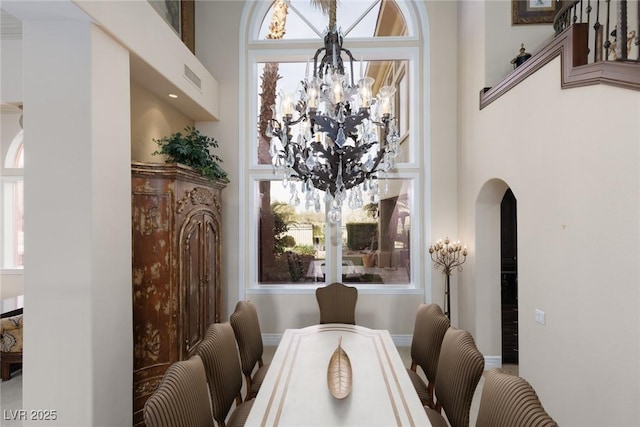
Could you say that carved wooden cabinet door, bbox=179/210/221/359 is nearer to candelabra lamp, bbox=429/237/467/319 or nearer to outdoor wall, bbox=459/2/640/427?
candelabra lamp, bbox=429/237/467/319

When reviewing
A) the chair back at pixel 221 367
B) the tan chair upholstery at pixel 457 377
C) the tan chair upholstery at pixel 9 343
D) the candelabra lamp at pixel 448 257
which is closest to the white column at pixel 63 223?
the chair back at pixel 221 367

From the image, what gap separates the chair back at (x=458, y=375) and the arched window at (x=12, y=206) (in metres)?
6.81

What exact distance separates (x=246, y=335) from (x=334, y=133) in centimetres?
183

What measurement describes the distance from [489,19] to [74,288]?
4.92 m

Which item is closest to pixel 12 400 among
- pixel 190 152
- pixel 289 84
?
pixel 190 152

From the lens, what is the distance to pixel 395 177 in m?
4.75

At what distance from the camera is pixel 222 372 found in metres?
2.11

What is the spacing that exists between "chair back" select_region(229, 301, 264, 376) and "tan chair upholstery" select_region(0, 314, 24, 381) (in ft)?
9.00

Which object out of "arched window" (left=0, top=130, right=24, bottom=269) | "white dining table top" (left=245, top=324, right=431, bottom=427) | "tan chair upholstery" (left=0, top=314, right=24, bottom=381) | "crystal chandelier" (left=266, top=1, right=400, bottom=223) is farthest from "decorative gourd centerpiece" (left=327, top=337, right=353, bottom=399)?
"arched window" (left=0, top=130, right=24, bottom=269)

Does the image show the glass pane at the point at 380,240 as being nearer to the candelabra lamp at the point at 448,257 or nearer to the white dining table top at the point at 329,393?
the candelabra lamp at the point at 448,257

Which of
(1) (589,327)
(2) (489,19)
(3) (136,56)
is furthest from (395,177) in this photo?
(3) (136,56)

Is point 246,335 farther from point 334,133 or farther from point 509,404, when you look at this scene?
point 509,404

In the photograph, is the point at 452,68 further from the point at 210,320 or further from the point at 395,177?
the point at 210,320

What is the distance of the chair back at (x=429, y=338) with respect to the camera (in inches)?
102
